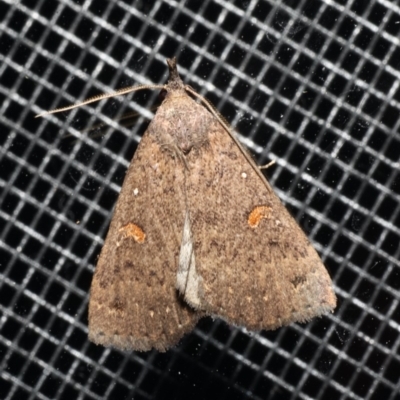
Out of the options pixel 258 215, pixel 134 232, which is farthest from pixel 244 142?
pixel 134 232

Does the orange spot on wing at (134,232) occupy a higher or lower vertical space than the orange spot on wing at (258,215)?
lower

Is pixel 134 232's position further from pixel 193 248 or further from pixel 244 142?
pixel 244 142

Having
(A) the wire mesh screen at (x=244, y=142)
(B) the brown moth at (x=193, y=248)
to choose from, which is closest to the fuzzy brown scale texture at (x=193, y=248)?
(B) the brown moth at (x=193, y=248)

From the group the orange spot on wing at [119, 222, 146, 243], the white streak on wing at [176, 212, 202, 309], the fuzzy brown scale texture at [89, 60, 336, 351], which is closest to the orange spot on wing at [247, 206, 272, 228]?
the fuzzy brown scale texture at [89, 60, 336, 351]

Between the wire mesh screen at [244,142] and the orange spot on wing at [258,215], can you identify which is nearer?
the orange spot on wing at [258,215]

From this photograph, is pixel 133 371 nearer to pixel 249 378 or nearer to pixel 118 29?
pixel 249 378

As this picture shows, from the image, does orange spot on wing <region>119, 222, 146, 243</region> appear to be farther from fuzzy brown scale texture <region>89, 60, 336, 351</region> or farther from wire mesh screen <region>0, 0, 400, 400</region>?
wire mesh screen <region>0, 0, 400, 400</region>

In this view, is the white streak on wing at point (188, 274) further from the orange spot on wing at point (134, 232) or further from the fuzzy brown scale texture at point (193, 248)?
the orange spot on wing at point (134, 232)
